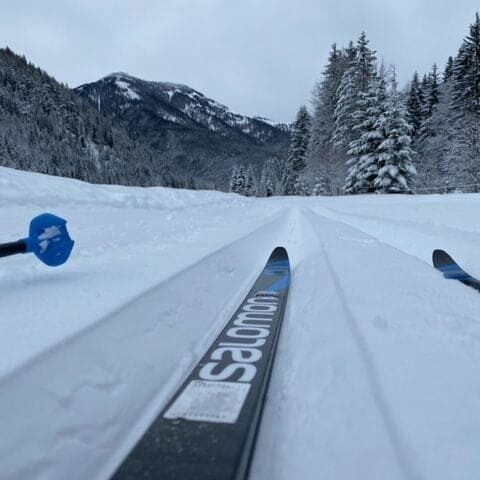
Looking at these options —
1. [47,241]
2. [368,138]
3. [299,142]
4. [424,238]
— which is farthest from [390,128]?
[47,241]

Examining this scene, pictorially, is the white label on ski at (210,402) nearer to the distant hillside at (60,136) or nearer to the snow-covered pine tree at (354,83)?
the snow-covered pine tree at (354,83)

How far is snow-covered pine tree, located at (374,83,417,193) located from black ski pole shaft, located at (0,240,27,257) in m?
27.7

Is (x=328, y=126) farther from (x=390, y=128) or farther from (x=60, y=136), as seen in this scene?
(x=60, y=136)

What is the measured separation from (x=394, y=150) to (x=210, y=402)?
95.2 feet

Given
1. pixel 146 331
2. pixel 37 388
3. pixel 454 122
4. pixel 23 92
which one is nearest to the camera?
pixel 37 388

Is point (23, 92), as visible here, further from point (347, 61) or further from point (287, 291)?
point (287, 291)

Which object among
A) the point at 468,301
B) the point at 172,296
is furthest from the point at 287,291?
the point at 468,301

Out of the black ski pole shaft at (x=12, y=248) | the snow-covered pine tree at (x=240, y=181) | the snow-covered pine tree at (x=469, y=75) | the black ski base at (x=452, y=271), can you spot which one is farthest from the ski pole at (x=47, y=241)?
the snow-covered pine tree at (x=240, y=181)

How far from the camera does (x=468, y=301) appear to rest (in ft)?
9.46

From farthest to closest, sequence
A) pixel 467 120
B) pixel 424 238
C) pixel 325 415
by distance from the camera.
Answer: pixel 467 120 → pixel 424 238 → pixel 325 415

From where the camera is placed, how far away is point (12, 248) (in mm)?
2617

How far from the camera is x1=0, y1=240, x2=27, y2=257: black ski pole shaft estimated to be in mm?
2529

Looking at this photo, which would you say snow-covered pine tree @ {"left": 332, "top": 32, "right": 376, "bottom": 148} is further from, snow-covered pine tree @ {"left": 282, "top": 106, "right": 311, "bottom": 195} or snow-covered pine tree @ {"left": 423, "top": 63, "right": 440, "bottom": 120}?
snow-covered pine tree @ {"left": 282, "top": 106, "right": 311, "bottom": 195}

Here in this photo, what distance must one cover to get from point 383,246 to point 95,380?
4.77 m
